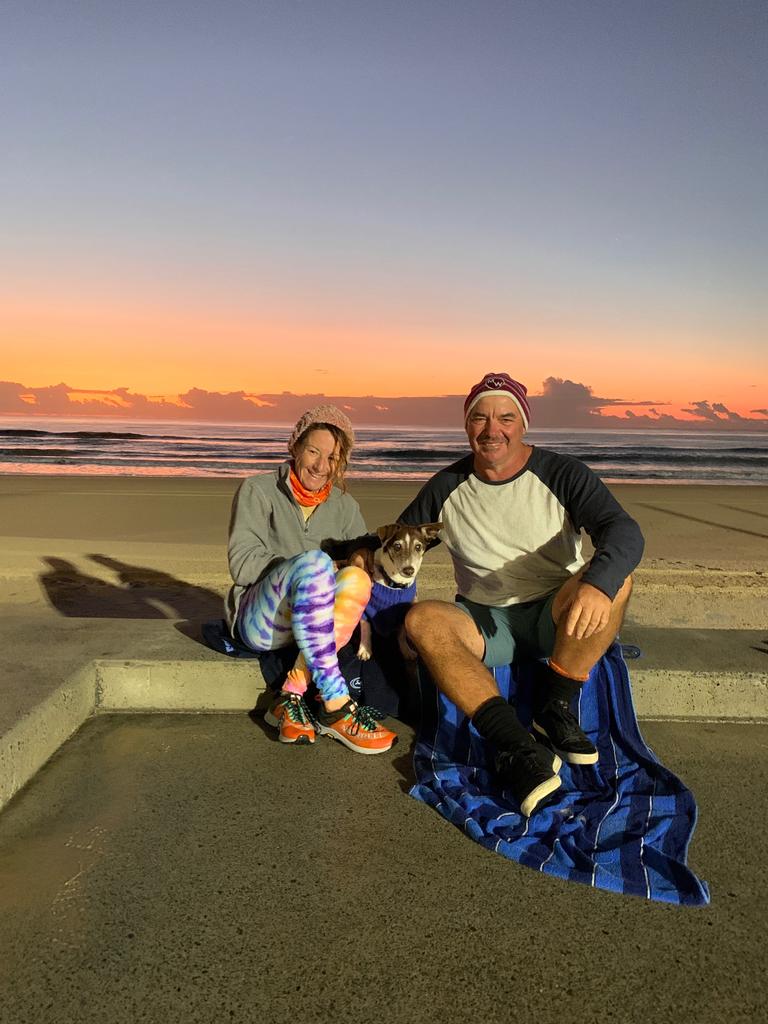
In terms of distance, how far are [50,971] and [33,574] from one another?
666cm

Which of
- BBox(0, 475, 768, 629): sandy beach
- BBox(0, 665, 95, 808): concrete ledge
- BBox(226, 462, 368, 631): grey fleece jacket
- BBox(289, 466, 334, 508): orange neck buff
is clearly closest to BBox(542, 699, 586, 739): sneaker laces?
BBox(226, 462, 368, 631): grey fleece jacket

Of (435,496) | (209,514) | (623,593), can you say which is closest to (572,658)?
(623,593)

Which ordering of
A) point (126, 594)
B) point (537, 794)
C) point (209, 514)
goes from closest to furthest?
point (537, 794) < point (126, 594) < point (209, 514)

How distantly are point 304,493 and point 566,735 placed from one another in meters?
1.64

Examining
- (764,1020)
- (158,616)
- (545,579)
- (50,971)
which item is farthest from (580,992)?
(158,616)

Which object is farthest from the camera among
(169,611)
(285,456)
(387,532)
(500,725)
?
(285,456)

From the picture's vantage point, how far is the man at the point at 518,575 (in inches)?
129

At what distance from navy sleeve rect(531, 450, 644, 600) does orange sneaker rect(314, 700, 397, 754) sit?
1.08 metres

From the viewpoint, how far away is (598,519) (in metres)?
3.60

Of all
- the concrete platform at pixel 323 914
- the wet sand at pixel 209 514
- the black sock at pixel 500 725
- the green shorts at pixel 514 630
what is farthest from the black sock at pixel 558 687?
the wet sand at pixel 209 514

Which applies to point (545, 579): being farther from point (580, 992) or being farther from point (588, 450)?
point (588, 450)

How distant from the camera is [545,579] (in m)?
3.80

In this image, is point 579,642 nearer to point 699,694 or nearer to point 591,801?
point 591,801

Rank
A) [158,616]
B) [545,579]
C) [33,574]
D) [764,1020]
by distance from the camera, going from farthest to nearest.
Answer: [33,574], [158,616], [545,579], [764,1020]
